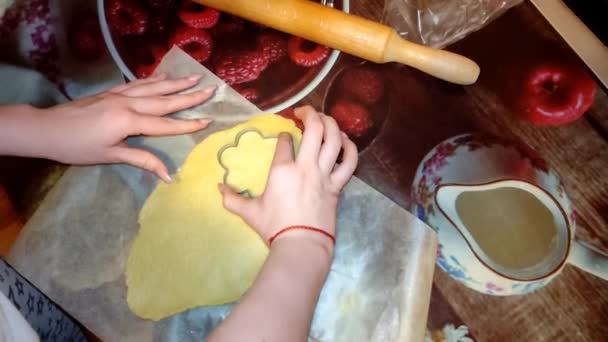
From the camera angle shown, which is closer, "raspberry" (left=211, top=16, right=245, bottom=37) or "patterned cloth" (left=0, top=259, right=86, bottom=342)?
"patterned cloth" (left=0, top=259, right=86, bottom=342)

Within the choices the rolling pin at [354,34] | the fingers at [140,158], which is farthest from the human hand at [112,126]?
the rolling pin at [354,34]

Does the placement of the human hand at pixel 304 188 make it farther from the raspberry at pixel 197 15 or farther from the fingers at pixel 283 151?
the raspberry at pixel 197 15

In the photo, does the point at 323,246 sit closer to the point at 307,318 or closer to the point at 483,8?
the point at 307,318

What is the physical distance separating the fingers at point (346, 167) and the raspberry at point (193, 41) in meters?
0.18

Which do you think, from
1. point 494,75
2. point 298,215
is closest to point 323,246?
point 298,215

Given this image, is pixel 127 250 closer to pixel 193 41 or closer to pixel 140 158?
pixel 140 158

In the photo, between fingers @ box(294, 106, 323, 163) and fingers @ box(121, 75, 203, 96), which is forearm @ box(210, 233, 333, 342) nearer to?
fingers @ box(294, 106, 323, 163)

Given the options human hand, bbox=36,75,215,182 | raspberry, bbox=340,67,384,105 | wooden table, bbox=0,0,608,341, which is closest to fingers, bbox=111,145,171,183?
human hand, bbox=36,75,215,182

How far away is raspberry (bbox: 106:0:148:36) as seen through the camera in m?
0.58

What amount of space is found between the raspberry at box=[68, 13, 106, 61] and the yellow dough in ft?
0.58

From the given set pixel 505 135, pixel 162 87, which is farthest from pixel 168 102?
pixel 505 135

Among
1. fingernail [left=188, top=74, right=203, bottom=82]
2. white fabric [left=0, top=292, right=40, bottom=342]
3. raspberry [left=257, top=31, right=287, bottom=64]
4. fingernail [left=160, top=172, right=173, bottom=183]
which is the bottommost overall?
white fabric [left=0, top=292, right=40, bottom=342]

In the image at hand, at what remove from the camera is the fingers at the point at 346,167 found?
1.63 feet

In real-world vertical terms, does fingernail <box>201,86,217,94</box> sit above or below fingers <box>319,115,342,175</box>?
above
